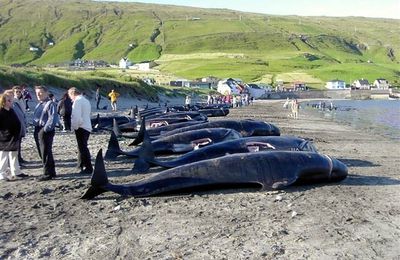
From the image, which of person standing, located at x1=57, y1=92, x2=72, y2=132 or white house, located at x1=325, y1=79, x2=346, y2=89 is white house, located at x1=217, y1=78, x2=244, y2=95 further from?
person standing, located at x1=57, y1=92, x2=72, y2=132

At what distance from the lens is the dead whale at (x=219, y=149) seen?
41.7 ft

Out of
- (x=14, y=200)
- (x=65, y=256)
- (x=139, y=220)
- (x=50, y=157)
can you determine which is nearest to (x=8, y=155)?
(x=50, y=157)

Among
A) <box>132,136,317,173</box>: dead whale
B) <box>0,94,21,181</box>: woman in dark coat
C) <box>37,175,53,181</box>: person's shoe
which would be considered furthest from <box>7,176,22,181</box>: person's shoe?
<box>132,136,317,173</box>: dead whale

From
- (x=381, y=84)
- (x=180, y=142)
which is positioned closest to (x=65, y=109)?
(x=180, y=142)

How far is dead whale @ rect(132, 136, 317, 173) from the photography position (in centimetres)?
1272

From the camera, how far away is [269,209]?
9641 mm

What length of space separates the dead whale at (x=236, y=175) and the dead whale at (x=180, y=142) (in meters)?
4.14

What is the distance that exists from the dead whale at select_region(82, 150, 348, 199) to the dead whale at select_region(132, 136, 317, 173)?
158 centimetres

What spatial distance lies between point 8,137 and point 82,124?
Answer: 5.72ft

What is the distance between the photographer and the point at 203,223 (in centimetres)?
870

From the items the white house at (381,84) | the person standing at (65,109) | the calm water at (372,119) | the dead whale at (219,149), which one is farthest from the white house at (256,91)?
the dead whale at (219,149)

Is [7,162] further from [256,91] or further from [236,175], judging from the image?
[256,91]

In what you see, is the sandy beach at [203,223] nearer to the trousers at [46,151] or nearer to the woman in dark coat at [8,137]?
the trousers at [46,151]

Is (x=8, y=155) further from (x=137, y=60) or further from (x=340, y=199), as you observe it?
(x=137, y=60)
